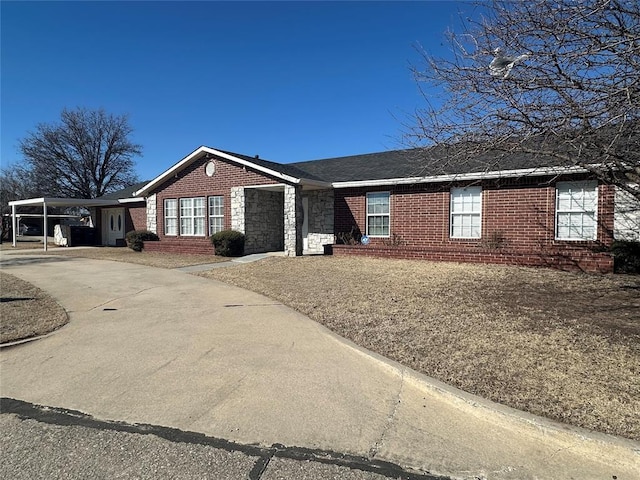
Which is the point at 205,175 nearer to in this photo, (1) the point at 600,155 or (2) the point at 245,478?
(1) the point at 600,155

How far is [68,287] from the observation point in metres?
10.1

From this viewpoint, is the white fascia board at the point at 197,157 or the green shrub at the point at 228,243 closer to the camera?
the white fascia board at the point at 197,157

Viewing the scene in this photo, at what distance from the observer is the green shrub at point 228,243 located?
16.0 metres

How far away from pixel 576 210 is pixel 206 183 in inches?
567

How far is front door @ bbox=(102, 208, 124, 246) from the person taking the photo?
2589 cm

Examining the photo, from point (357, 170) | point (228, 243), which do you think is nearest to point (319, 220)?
point (357, 170)

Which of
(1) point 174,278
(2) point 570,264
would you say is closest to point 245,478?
(1) point 174,278

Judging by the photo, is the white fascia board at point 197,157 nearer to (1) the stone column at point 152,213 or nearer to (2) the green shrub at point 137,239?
(1) the stone column at point 152,213

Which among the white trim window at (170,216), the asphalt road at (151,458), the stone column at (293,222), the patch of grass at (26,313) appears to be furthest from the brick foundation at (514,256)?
the white trim window at (170,216)

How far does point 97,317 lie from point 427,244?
35.7 feet

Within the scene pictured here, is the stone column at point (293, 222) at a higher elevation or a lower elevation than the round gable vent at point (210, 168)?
lower

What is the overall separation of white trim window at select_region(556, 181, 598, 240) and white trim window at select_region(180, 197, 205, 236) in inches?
561

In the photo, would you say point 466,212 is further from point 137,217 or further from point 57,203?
point 57,203

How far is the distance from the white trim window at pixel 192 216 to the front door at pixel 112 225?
804 centimetres
